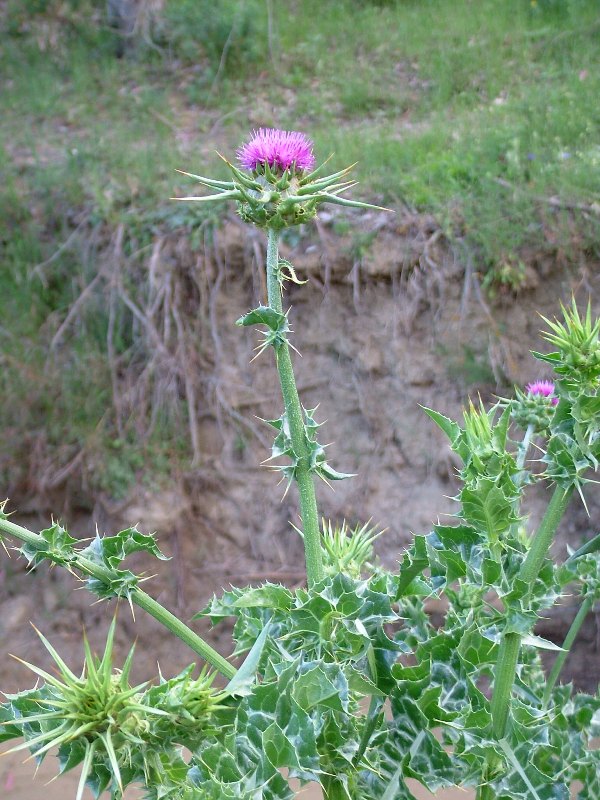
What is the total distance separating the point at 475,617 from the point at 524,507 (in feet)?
10.3

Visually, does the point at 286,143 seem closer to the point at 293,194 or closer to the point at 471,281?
the point at 293,194

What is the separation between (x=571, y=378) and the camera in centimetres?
149

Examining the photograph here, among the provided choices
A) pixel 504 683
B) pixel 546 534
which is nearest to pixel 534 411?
pixel 546 534

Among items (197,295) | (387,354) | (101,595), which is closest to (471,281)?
(387,354)

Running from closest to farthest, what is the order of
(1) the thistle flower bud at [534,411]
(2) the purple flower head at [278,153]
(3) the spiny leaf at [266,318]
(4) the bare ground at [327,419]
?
(3) the spiny leaf at [266,318]
(2) the purple flower head at [278,153]
(1) the thistle flower bud at [534,411]
(4) the bare ground at [327,419]

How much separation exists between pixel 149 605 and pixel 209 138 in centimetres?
505

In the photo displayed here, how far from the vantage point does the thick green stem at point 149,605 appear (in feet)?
5.08

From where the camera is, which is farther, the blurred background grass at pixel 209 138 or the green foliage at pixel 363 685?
the blurred background grass at pixel 209 138

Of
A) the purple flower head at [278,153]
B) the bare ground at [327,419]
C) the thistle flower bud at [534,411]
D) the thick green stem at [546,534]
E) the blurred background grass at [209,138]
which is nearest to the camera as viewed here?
the thick green stem at [546,534]

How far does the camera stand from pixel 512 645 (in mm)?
1532

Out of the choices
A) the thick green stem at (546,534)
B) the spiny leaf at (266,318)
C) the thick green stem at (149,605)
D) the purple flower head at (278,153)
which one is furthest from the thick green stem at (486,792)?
the purple flower head at (278,153)

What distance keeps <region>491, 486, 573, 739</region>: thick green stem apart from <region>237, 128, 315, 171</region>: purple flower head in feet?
2.90

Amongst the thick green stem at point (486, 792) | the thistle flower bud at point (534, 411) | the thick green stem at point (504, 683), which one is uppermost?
the thistle flower bud at point (534, 411)

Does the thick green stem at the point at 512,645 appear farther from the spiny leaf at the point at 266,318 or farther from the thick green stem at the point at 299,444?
the spiny leaf at the point at 266,318
